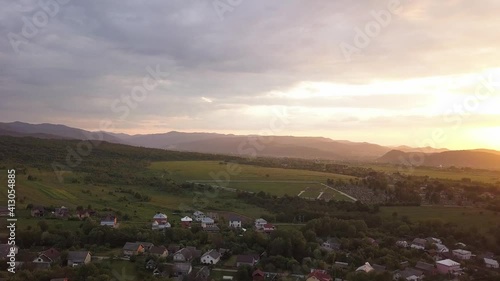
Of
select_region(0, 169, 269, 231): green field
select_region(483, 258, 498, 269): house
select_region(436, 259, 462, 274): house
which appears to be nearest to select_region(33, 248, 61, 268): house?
select_region(0, 169, 269, 231): green field

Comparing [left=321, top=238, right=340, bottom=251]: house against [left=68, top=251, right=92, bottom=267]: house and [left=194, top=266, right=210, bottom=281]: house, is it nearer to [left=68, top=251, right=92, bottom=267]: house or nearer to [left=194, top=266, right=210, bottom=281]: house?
[left=194, top=266, right=210, bottom=281]: house

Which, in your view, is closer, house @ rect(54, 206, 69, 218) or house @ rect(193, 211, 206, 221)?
house @ rect(54, 206, 69, 218)

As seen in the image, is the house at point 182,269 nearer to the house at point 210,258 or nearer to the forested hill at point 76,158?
the house at point 210,258

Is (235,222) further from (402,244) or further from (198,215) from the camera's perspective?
(402,244)

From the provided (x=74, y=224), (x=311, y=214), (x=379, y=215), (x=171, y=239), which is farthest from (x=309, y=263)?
(x=74, y=224)

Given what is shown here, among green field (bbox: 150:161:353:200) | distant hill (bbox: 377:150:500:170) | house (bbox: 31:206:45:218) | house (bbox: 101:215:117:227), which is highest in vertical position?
distant hill (bbox: 377:150:500:170)

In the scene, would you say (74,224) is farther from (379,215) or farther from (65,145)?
(65,145)
